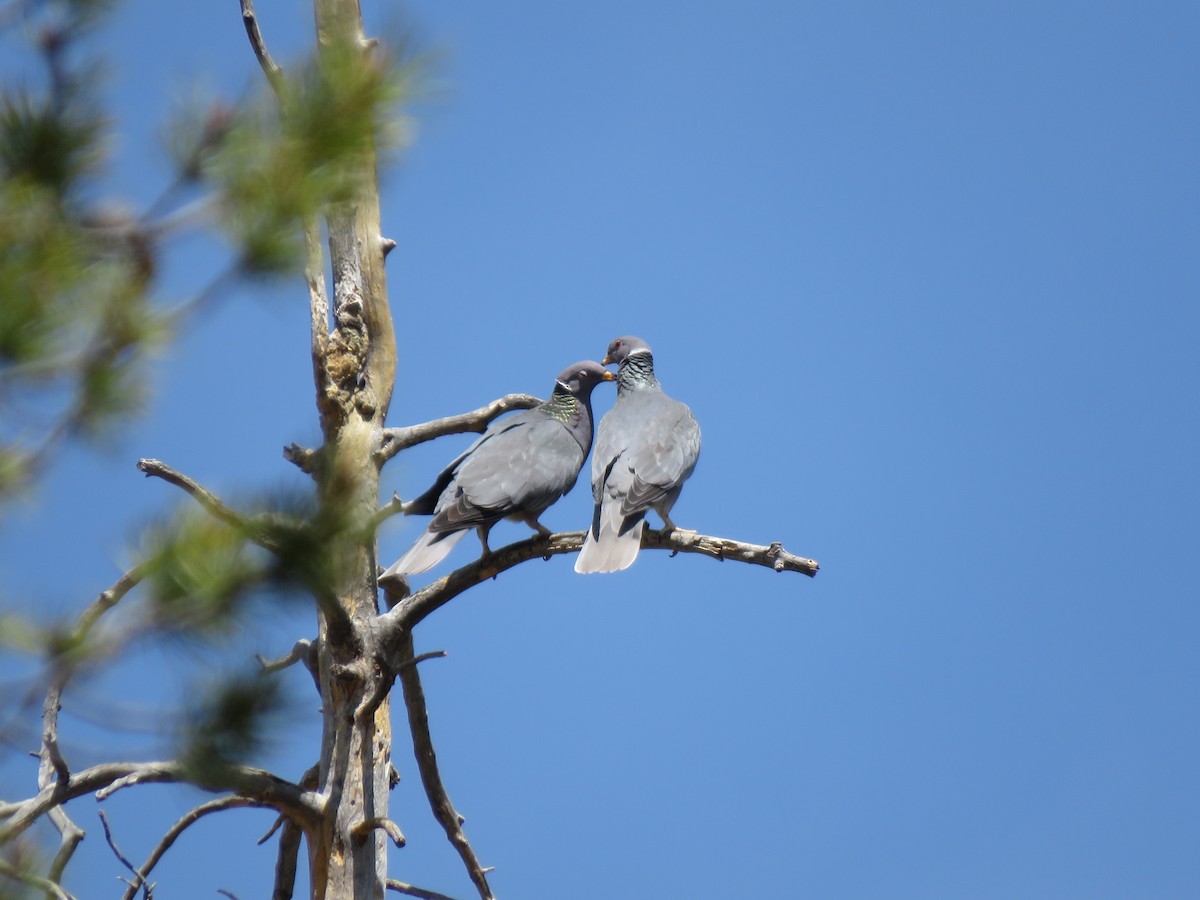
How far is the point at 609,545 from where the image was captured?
4.75m

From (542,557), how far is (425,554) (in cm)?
45

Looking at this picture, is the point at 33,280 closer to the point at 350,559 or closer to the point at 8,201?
the point at 8,201

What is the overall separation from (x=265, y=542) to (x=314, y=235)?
225 centimetres

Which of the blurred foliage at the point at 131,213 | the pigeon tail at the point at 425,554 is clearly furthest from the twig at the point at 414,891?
the blurred foliage at the point at 131,213

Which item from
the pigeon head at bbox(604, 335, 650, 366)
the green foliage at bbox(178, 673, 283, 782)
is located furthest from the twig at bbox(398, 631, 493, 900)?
the pigeon head at bbox(604, 335, 650, 366)

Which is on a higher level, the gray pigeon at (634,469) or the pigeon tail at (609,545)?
the gray pigeon at (634,469)

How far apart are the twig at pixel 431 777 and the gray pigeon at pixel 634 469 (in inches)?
28.8

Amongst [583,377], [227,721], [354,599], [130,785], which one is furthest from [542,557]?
[227,721]

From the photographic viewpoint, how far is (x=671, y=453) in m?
5.18

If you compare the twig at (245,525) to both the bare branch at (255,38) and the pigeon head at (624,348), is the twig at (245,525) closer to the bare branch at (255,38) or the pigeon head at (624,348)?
the bare branch at (255,38)

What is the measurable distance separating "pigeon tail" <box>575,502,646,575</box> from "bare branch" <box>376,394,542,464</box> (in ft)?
2.47

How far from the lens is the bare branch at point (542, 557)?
421 centimetres

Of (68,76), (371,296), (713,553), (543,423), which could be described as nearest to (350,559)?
(68,76)

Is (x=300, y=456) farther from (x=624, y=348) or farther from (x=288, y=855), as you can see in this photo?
(x=624, y=348)
